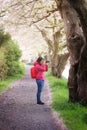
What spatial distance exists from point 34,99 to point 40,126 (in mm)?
7434

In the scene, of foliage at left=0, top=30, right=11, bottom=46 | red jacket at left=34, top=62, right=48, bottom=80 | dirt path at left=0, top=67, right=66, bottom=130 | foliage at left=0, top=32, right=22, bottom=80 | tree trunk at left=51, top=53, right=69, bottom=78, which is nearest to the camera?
dirt path at left=0, top=67, right=66, bottom=130

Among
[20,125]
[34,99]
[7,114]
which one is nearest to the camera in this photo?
[20,125]

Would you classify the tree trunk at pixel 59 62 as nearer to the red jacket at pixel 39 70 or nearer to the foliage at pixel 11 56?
the foliage at pixel 11 56

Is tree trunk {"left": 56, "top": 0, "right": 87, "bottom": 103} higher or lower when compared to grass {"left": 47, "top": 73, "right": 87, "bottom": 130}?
higher

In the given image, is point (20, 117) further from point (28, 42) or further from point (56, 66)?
point (28, 42)

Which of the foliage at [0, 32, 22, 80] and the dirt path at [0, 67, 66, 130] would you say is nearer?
the dirt path at [0, 67, 66, 130]

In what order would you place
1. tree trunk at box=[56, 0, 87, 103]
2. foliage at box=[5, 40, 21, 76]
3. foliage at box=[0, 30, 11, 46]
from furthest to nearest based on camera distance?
foliage at box=[5, 40, 21, 76] < foliage at box=[0, 30, 11, 46] < tree trunk at box=[56, 0, 87, 103]

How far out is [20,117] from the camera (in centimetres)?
1512

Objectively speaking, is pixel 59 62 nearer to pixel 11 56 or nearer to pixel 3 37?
pixel 11 56

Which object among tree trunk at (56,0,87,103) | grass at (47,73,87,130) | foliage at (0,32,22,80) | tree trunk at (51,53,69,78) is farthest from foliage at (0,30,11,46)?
tree trunk at (56,0,87,103)

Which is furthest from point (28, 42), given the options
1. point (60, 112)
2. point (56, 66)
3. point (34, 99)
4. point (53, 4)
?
point (60, 112)

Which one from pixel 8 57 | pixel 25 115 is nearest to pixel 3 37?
pixel 8 57

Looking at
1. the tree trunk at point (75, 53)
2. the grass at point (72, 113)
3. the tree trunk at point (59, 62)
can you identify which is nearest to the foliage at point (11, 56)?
the tree trunk at point (59, 62)

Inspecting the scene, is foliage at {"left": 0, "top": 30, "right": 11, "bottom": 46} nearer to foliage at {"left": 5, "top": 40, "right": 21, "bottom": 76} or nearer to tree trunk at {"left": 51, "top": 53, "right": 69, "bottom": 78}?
foliage at {"left": 5, "top": 40, "right": 21, "bottom": 76}
